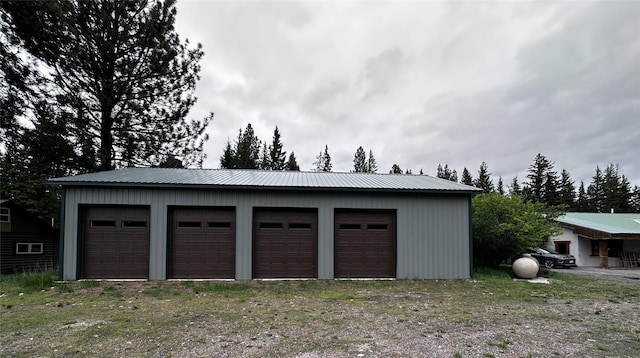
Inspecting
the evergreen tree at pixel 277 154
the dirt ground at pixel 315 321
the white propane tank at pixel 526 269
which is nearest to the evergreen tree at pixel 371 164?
the evergreen tree at pixel 277 154

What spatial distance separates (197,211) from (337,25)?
843cm

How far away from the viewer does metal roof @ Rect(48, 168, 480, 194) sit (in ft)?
35.1

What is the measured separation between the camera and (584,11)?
12.0 m

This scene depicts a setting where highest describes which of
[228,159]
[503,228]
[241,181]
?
[228,159]

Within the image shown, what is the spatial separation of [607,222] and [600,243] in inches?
128

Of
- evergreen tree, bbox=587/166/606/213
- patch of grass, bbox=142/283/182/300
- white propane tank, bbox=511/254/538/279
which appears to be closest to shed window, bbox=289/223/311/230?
patch of grass, bbox=142/283/182/300

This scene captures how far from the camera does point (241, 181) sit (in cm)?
1159

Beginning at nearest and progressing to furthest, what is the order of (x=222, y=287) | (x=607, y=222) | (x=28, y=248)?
(x=222, y=287) < (x=28, y=248) < (x=607, y=222)

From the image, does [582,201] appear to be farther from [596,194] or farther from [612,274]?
[612,274]

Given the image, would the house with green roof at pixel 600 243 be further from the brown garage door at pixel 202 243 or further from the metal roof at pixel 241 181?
Answer: the brown garage door at pixel 202 243

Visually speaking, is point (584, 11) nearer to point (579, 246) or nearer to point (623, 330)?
point (623, 330)

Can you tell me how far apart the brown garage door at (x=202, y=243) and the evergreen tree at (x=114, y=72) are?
902 cm

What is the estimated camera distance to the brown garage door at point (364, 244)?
11.5 meters

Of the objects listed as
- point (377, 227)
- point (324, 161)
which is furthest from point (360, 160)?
point (377, 227)
